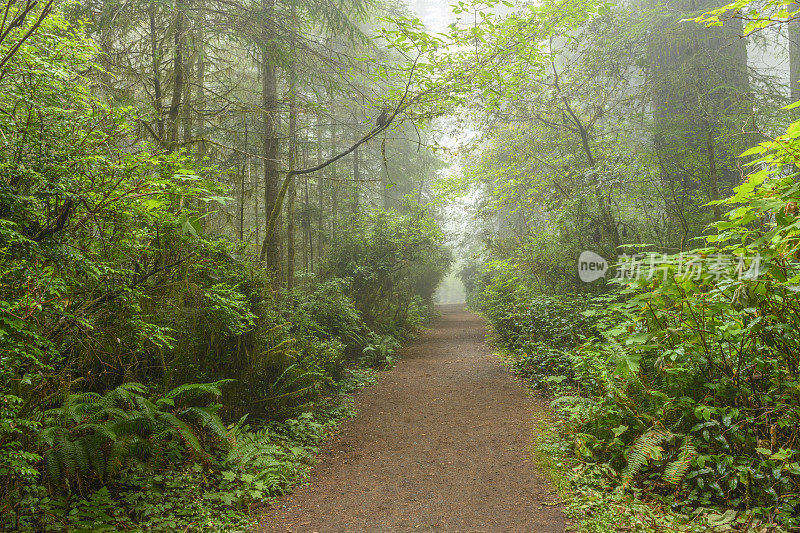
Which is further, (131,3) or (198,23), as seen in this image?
(198,23)

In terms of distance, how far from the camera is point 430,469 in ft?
14.9

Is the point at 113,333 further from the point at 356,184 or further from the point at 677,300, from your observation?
the point at 356,184

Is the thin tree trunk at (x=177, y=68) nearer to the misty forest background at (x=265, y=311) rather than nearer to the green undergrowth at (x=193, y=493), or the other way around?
the misty forest background at (x=265, y=311)

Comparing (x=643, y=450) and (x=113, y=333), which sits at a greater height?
(x=113, y=333)

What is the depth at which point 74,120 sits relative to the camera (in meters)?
2.78

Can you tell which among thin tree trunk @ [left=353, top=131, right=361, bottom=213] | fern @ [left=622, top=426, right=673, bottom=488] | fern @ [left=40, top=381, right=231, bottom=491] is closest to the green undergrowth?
fern @ [left=40, top=381, right=231, bottom=491]

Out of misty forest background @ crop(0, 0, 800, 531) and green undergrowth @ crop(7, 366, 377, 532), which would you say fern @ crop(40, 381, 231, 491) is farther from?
green undergrowth @ crop(7, 366, 377, 532)

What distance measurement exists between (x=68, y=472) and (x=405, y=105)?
18.9 ft

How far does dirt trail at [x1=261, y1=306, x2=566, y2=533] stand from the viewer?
3.54 m

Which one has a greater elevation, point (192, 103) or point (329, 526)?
point (192, 103)

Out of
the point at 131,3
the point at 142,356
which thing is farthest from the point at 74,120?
the point at 131,3

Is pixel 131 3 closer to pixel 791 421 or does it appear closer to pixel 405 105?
pixel 405 105

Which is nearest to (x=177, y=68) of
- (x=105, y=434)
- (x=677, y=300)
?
(x=105, y=434)

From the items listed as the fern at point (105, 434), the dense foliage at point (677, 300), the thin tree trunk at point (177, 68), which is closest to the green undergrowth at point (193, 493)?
the fern at point (105, 434)
